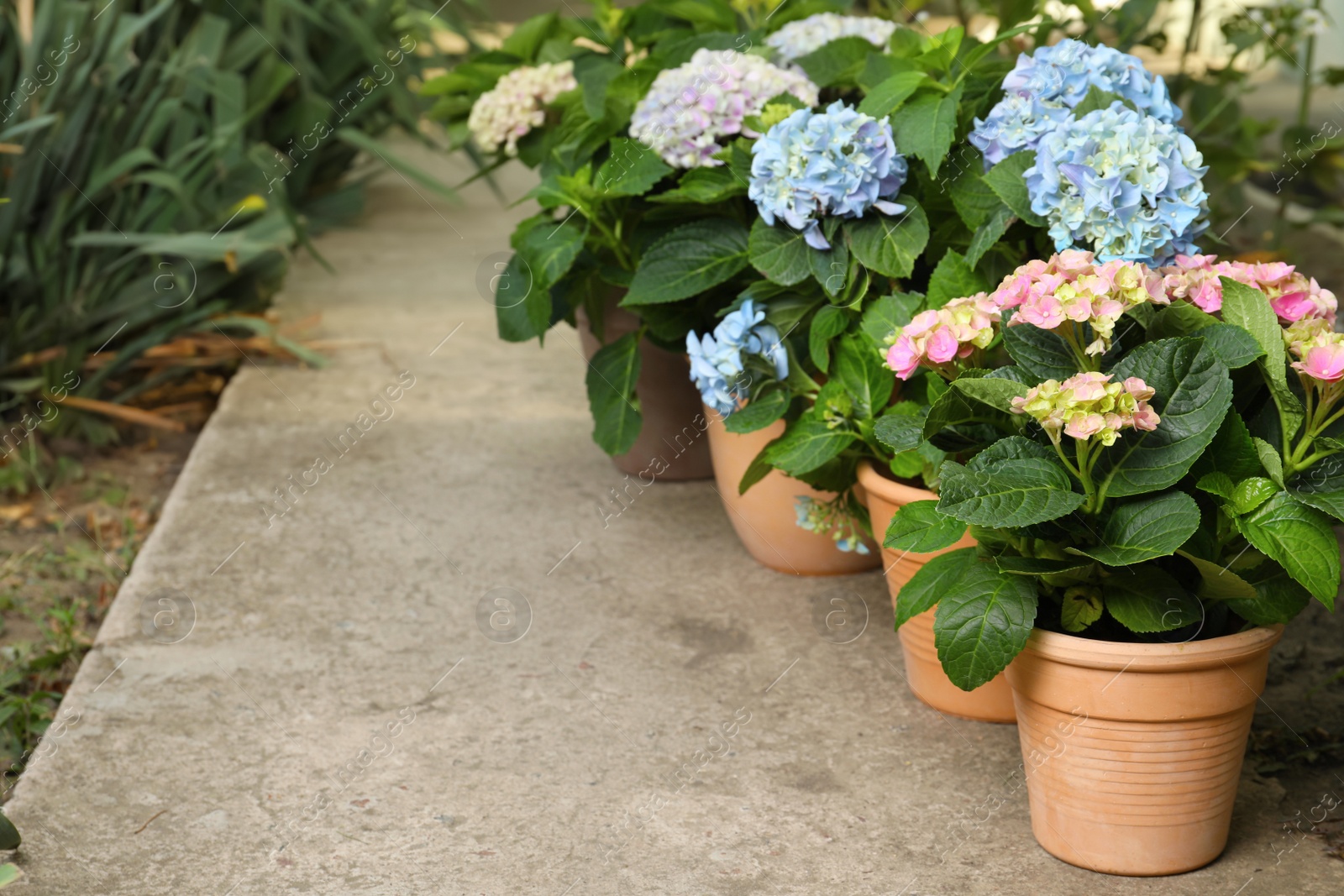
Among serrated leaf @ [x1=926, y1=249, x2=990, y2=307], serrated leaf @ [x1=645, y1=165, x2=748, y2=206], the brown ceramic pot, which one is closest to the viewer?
serrated leaf @ [x1=926, y1=249, x2=990, y2=307]

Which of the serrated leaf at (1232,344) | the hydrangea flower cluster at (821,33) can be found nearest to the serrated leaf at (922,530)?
the serrated leaf at (1232,344)

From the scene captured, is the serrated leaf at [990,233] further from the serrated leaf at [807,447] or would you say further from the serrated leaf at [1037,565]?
the serrated leaf at [1037,565]

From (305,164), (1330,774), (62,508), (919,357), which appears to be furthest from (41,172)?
(1330,774)

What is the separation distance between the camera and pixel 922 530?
159 centimetres

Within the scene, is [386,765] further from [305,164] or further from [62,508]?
[305,164]

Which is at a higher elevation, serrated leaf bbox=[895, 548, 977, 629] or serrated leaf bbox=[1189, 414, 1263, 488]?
serrated leaf bbox=[1189, 414, 1263, 488]

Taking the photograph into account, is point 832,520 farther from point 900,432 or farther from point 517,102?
point 517,102

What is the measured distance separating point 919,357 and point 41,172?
92.8 inches

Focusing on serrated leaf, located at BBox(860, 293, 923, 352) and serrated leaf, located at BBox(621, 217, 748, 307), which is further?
serrated leaf, located at BBox(621, 217, 748, 307)

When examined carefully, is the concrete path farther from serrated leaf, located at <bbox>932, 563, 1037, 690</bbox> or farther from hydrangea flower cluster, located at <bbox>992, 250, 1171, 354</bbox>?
hydrangea flower cluster, located at <bbox>992, 250, 1171, 354</bbox>

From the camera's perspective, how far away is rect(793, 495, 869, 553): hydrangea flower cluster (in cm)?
210

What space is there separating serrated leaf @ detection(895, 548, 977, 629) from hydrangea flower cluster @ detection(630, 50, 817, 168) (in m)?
0.84

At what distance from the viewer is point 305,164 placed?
4.36 m

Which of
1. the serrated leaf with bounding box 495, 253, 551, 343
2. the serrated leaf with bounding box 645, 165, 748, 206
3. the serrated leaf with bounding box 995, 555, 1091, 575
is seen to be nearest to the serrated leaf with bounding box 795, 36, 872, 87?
the serrated leaf with bounding box 645, 165, 748, 206
